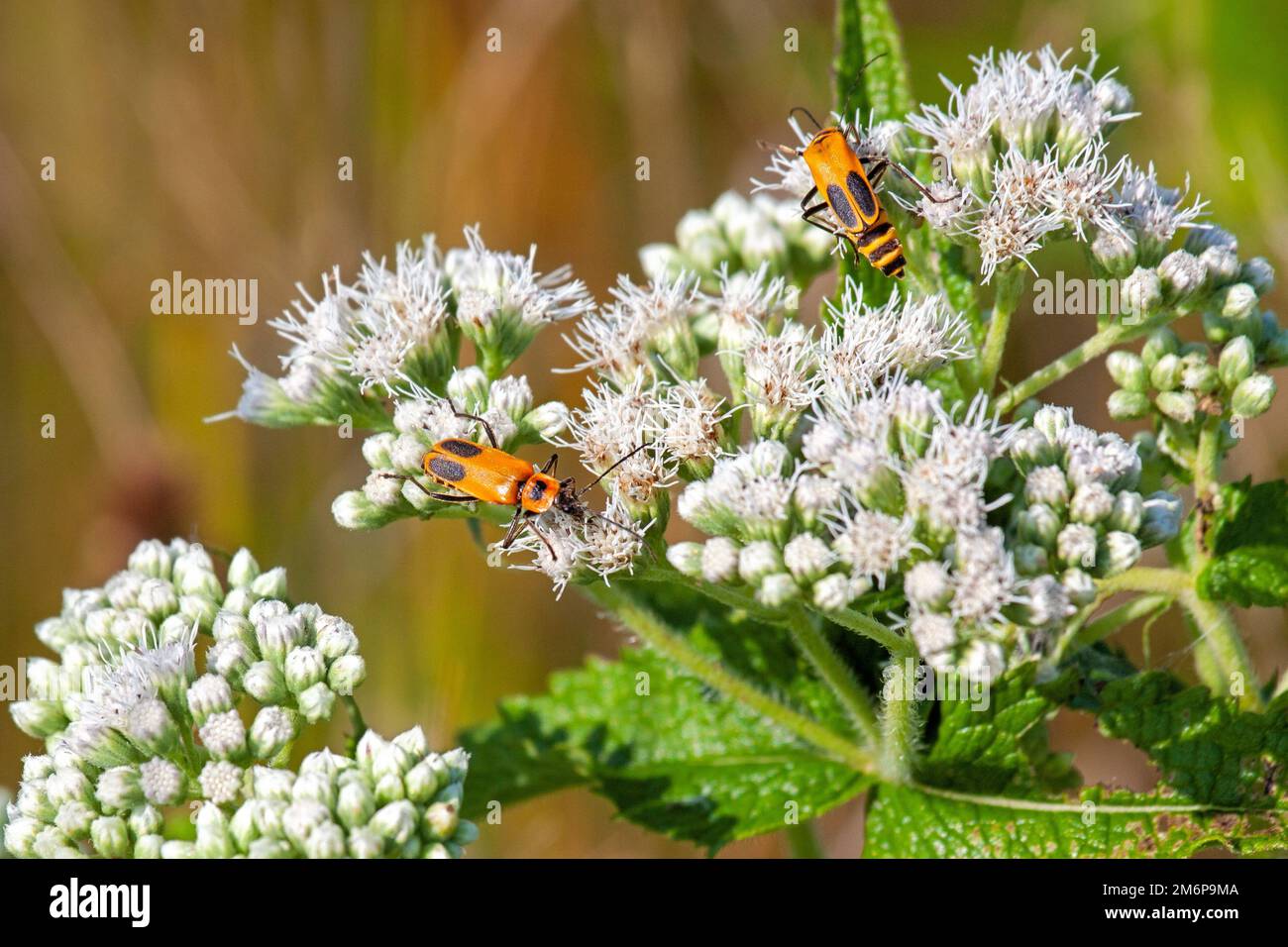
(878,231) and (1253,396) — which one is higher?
(878,231)

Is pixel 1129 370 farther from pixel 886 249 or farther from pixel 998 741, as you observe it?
pixel 998 741

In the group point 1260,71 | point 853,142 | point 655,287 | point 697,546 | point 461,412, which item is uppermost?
point 1260,71

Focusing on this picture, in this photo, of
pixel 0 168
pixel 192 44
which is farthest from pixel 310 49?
pixel 0 168

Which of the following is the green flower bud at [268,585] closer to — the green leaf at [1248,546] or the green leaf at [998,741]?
the green leaf at [998,741]

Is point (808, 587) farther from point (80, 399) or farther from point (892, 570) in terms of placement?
point (80, 399)

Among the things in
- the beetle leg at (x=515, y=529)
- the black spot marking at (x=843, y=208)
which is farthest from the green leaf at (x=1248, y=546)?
the beetle leg at (x=515, y=529)

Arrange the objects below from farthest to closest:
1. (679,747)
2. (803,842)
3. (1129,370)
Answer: (803,842)
(679,747)
(1129,370)

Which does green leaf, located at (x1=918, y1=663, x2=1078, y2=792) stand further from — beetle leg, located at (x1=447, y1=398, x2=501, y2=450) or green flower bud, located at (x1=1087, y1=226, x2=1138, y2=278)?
beetle leg, located at (x1=447, y1=398, x2=501, y2=450)

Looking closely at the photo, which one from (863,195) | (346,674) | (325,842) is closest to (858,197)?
(863,195)
